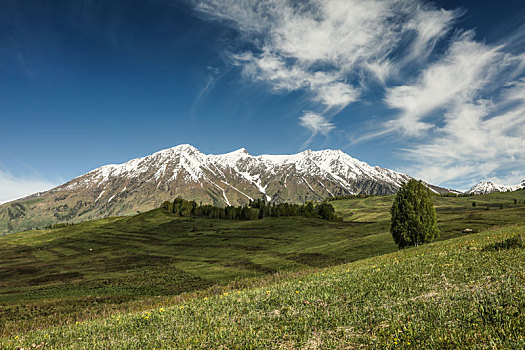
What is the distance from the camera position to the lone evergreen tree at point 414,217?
178 ft

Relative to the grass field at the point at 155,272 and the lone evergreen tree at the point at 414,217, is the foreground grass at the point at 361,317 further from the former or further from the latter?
the lone evergreen tree at the point at 414,217

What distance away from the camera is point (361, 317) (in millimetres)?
A: 10430

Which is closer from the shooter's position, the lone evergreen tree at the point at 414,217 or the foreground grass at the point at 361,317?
the foreground grass at the point at 361,317

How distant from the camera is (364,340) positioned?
8578 mm

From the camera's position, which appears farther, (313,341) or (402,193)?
(402,193)

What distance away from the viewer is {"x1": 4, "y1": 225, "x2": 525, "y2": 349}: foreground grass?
8.19 m

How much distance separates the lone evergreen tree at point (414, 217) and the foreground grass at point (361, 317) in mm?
40983

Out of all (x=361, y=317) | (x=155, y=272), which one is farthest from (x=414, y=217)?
(x=155, y=272)

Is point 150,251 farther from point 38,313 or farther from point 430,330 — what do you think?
point 430,330

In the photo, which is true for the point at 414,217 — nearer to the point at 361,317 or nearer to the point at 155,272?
the point at 361,317

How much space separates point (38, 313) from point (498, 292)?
158 feet

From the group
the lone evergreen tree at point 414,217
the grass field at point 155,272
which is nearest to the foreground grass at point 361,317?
the grass field at point 155,272

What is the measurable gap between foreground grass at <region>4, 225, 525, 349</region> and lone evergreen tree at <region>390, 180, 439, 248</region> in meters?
41.0

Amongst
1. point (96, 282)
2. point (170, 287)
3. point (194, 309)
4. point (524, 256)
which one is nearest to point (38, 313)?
point (170, 287)
